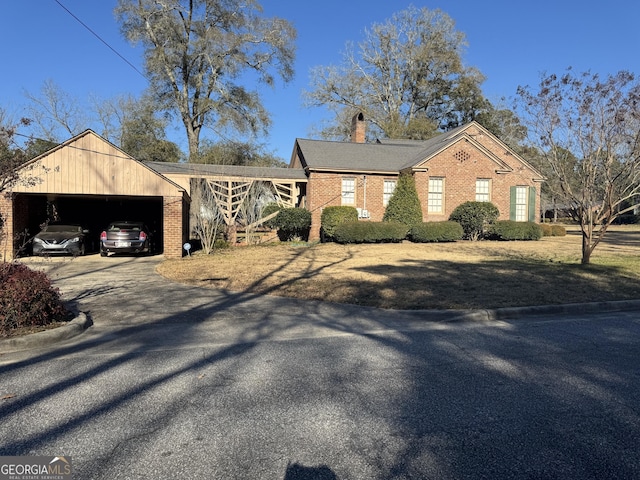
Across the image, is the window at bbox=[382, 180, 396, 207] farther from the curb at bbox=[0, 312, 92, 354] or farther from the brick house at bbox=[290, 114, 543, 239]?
the curb at bbox=[0, 312, 92, 354]

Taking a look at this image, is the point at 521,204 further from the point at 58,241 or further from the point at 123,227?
the point at 58,241

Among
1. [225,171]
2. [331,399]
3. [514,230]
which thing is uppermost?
[225,171]

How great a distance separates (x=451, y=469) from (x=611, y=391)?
2.27 metres

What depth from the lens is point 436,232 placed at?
22.2m

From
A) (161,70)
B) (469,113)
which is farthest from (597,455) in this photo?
(469,113)

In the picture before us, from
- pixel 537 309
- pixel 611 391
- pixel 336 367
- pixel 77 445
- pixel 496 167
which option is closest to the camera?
pixel 77 445

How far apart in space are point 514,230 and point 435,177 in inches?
197

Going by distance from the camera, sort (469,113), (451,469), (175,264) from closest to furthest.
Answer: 1. (451,469)
2. (175,264)
3. (469,113)

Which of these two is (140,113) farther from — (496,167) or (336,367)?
(336,367)

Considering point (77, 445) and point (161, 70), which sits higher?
point (161, 70)

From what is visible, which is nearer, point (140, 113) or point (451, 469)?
point (451, 469)

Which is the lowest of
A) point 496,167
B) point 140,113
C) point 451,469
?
point 451,469

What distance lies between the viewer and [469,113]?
4728cm

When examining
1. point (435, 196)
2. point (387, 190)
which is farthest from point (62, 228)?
point (435, 196)
